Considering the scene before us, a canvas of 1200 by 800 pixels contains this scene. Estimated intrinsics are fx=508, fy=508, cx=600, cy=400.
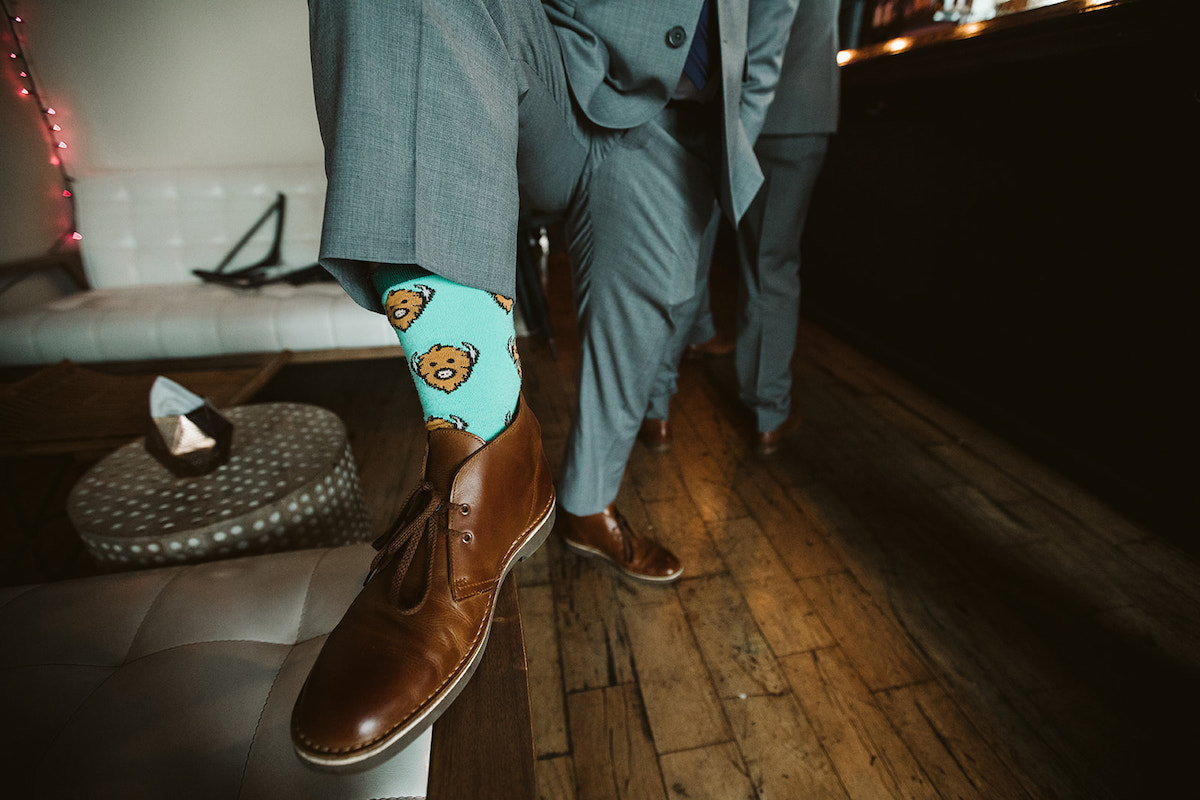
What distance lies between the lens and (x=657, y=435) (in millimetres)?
1475

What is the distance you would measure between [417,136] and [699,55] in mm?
490

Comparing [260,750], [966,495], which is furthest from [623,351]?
[966,495]

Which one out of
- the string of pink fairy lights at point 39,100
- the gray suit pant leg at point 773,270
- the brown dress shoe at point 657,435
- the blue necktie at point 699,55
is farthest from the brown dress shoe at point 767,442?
the string of pink fairy lights at point 39,100

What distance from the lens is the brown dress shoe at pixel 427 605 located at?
1.27 ft

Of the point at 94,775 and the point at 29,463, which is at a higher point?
the point at 94,775

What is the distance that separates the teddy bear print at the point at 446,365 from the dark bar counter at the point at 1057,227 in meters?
1.37

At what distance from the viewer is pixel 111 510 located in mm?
774

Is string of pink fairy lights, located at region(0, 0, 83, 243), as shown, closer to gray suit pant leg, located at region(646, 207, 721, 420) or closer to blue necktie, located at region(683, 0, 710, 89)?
gray suit pant leg, located at region(646, 207, 721, 420)

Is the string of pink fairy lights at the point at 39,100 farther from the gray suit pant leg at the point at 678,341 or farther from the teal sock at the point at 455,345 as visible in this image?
the teal sock at the point at 455,345

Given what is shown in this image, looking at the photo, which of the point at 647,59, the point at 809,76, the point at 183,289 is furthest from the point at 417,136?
the point at 183,289

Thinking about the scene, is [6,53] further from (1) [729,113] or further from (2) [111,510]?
(1) [729,113]

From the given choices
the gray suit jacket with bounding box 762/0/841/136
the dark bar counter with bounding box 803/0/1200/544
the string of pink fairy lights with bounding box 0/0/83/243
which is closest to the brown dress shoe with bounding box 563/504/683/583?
the gray suit jacket with bounding box 762/0/841/136

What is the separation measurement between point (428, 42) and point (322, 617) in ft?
1.87

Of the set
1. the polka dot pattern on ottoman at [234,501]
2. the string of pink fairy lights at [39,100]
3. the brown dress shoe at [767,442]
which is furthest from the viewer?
the string of pink fairy lights at [39,100]
